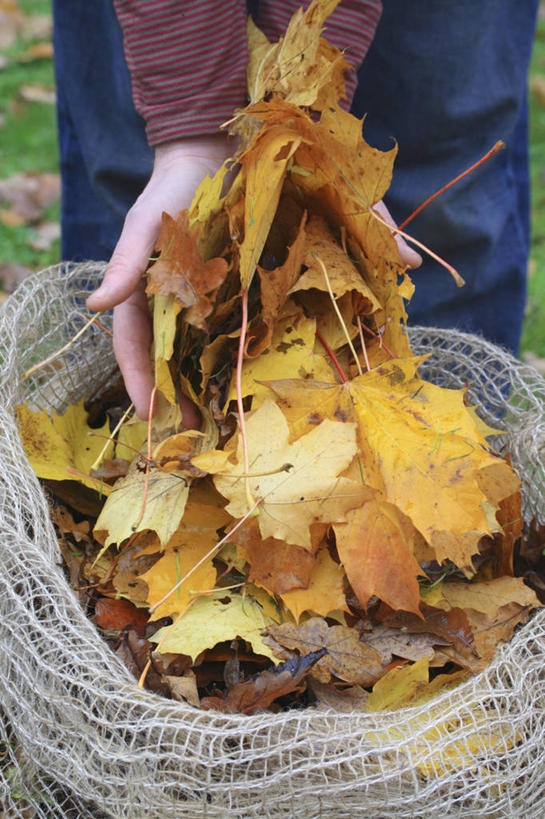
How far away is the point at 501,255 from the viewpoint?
2.08m

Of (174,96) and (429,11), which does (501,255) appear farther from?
(174,96)

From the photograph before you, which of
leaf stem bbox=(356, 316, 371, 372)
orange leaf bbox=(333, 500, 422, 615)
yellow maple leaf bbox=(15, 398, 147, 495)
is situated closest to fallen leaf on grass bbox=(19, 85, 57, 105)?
yellow maple leaf bbox=(15, 398, 147, 495)

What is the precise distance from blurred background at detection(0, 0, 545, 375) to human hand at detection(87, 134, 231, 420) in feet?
3.07

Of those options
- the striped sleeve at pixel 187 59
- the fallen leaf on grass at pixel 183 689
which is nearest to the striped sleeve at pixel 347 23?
the striped sleeve at pixel 187 59

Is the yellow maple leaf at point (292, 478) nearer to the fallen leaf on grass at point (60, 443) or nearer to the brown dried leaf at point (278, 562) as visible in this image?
the brown dried leaf at point (278, 562)

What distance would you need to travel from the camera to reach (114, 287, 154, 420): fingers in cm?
115

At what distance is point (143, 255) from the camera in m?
1.08

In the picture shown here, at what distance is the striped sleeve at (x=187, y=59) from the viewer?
1.27 meters

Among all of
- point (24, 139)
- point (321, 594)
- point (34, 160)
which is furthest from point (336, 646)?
point (24, 139)

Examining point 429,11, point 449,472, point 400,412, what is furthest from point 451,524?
point 429,11

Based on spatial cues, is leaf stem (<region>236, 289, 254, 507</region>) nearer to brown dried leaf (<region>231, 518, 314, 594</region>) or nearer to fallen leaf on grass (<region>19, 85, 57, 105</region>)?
brown dried leaf (<region>231, 518, 314, 594</region>)

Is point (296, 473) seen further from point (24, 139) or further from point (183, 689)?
point (24, 139)

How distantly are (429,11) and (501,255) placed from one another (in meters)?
0.68

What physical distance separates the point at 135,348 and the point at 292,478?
1.33 feet
